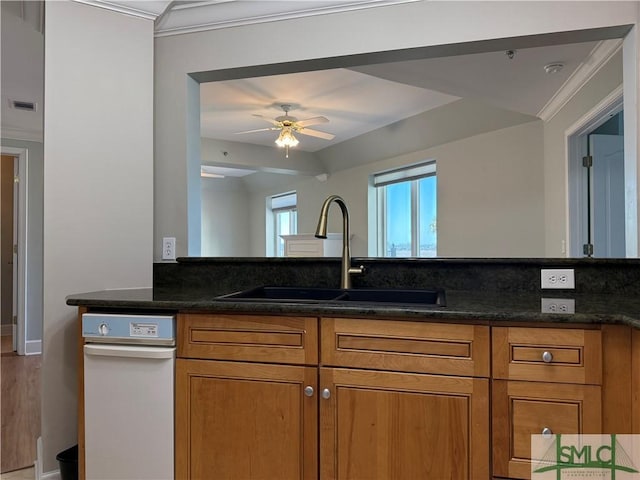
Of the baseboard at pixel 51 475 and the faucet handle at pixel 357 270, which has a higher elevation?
the faucet handle at pixel 357 270

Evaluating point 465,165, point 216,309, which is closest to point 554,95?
point 465,165

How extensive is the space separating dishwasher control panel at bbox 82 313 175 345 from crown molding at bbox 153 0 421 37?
4.93ft

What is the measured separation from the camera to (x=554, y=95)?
10.9 ft

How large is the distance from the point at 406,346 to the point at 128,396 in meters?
1.03

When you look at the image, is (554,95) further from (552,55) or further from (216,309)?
(216,309)

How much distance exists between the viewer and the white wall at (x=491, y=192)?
3.86 meters

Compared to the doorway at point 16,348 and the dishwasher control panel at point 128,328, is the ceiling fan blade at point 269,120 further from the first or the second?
the dishwasher control panel at point 128,328

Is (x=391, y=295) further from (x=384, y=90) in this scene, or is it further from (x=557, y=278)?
(x=384, y=90)

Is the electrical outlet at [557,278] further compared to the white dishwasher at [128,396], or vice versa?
the electrical outlet at [557,278]

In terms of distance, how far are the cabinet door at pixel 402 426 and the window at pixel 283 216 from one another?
653 cm

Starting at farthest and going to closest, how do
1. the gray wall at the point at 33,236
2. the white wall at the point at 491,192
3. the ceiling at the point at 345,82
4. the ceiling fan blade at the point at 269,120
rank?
the ceiling fan blade at the point at 269,120 → the gray wall at the point at 33,236 → the white wall at the point at 491,192 → the ceiling at the point at 345,82

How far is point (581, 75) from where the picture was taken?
294 centimetres

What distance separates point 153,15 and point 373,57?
3.67ft

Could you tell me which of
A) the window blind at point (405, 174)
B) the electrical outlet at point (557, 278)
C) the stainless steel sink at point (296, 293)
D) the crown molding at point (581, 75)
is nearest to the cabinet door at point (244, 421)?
the stainless steel sink at point (296, 293)
